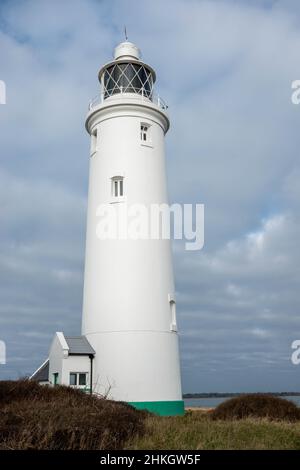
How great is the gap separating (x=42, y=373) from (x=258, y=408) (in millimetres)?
10296

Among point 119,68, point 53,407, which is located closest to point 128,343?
point 53,407

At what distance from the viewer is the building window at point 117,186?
2078cm

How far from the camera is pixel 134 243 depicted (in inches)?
786

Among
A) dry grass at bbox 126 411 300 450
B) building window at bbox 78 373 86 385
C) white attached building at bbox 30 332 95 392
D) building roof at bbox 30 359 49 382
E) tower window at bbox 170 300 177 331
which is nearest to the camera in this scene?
dry grass at bbox 126 411 300 450

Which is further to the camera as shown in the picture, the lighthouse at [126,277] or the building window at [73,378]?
the building window at [73,378]

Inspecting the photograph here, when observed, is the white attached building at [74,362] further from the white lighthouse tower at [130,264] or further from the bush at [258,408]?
the bush at [258,408]

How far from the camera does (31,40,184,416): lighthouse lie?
61.9 feet

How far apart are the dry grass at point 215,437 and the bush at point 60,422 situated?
451 mm

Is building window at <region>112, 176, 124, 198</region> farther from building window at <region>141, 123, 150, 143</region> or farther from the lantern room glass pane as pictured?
the lantern room glass pane

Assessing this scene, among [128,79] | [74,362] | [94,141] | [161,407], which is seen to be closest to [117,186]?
[94,141]

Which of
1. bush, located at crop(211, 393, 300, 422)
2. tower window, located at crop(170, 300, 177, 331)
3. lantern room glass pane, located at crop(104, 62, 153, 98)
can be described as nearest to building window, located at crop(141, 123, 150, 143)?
lantern room glass pane, located at crop(104, 62, 153, 98)

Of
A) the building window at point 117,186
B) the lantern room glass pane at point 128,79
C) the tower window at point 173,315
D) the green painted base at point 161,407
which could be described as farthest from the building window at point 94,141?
the green painted base at point 161,407

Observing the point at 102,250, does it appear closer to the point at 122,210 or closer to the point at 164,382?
the point at 122,210
